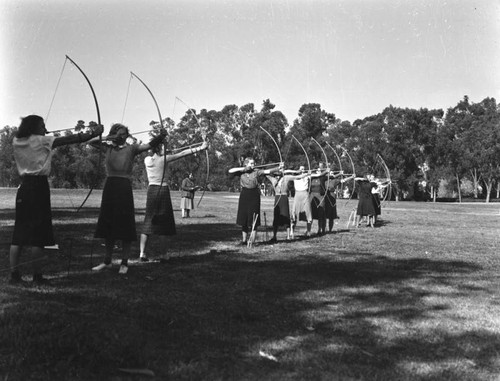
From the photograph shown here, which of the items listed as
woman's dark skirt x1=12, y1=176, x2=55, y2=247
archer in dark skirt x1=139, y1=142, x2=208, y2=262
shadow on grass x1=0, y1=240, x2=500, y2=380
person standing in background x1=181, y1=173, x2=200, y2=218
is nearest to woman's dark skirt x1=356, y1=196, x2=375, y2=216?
person standing in background x1=181, y1=173, x2=200, y2=218

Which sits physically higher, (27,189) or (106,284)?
(27,189)

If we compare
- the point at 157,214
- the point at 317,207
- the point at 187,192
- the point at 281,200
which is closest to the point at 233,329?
the point at 157,214

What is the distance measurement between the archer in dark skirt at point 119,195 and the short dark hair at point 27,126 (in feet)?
3.61

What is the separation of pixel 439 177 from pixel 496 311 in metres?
59.4

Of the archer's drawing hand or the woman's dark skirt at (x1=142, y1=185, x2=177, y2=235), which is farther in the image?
the woman's dark skirt at (x1=142, y1=185, x2=177, y2=235)

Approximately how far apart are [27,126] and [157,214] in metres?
2.67

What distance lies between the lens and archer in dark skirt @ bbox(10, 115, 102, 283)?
18.4 feet

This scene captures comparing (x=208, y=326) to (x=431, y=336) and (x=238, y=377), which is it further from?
(x=431, y=336)

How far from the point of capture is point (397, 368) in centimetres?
370

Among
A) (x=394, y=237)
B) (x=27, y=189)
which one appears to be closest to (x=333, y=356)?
(x=27, y=189)

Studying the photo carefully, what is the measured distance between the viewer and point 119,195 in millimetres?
6707

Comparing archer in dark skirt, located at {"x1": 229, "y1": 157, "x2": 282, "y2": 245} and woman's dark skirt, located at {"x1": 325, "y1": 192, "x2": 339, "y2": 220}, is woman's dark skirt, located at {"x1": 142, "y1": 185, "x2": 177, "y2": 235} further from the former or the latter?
woman's dark skirt, located at {"x1": 325, "y1": 192, "x2": 339, "y2": 220}

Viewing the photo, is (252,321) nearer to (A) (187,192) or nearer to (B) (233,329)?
(B) (233,329)

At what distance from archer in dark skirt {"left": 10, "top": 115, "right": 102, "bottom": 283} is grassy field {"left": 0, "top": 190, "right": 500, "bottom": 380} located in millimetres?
483
